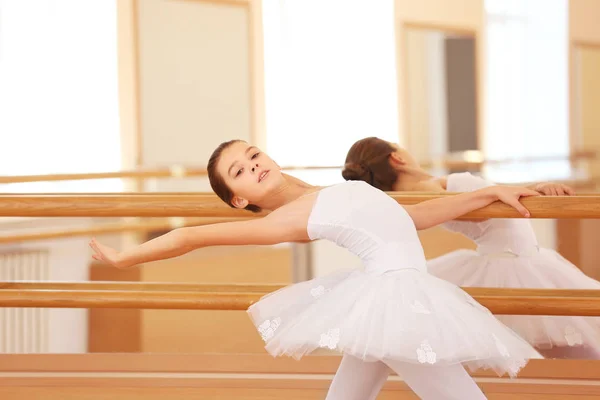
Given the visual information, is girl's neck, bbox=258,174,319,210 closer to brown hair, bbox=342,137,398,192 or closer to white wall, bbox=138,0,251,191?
brown hair, bbox=342,137,398,192

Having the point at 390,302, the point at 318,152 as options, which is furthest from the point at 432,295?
the point at 318,152

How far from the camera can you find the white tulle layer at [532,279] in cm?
229

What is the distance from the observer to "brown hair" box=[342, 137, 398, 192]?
2480 mm

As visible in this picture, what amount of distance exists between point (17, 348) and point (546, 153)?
532cm

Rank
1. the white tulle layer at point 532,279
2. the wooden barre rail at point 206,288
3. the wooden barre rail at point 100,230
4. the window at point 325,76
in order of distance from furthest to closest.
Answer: the window at point 325,76 → the wooden barre rail at point 100,230 → the white tulle layer at point 532,279 → the wooden barre rail at point 206,288

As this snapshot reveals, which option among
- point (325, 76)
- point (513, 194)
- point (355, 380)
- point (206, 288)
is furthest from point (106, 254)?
point (325, 76)

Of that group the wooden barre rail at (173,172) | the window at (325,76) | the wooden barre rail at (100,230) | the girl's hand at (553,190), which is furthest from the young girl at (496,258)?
the window at (325,76)

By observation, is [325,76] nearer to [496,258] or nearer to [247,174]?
[496,258]

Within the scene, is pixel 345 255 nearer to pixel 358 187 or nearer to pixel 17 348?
pixel 17 348

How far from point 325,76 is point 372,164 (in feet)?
12.4

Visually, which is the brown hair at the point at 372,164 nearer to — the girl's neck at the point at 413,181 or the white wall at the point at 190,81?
the girl's neck at the point at 413,181

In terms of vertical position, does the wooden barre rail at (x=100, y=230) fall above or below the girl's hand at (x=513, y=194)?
below

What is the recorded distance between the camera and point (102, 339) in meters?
4.55

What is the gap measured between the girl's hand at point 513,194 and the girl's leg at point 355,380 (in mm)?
434
